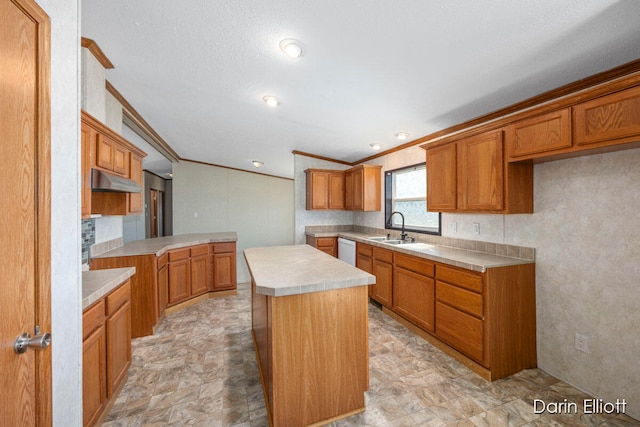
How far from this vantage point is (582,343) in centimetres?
197

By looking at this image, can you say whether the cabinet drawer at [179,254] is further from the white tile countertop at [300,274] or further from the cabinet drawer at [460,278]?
the cabinet drawer at [460,278]

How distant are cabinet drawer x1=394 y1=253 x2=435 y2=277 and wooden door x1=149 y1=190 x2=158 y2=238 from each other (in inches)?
305

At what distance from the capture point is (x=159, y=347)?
8.73 feet

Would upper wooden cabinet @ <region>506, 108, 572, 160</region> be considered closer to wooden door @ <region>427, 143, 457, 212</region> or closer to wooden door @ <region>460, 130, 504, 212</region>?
wooden door @ <region>460, 130, 504, 212</region>

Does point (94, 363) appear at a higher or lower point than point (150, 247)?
lower

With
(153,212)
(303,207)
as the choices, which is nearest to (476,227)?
(303,207)

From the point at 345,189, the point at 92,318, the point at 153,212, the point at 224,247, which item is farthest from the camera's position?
the point at 153,212

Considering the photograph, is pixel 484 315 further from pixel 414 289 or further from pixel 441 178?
pixel 441 178

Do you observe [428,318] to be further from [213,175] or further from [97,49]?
[213,175]

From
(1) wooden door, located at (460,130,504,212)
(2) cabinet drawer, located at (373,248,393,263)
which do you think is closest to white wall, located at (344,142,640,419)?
(1) wooden door, located at (460,130,504,212)

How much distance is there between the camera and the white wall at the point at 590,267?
1.74 m

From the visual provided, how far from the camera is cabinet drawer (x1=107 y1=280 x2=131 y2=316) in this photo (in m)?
1.73

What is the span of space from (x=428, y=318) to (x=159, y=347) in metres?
2.77

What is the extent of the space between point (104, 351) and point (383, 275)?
284 centimetres
